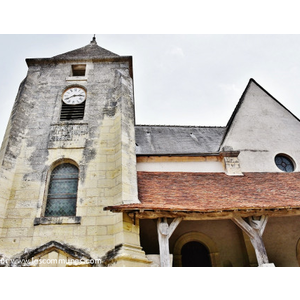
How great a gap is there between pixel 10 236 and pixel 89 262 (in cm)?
212

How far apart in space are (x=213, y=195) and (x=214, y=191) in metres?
0.32

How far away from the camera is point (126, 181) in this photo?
695 centimetres

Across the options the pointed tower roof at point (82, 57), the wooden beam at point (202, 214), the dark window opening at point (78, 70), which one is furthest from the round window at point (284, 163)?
the dark window opening at point (78, 70)

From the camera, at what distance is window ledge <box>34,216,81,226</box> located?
6437 millimetres

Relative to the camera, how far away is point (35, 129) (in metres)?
8.26

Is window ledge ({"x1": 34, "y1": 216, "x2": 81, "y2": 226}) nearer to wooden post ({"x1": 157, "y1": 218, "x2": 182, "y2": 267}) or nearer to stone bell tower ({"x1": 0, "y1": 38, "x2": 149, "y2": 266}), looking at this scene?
stone bell tower ({"x1": 0, "y1": 38, "x2": 149, "y2": 266})

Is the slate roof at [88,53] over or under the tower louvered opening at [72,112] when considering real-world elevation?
over

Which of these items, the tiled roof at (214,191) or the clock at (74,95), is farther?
the clock at (74,95)

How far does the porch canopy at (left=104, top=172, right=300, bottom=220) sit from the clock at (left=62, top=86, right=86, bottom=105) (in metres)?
3.54

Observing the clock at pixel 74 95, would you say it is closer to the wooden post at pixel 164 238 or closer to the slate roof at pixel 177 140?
the slate roof at pixel 177 140

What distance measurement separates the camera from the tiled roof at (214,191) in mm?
6109

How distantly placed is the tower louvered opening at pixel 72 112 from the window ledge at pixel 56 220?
3.59 metres

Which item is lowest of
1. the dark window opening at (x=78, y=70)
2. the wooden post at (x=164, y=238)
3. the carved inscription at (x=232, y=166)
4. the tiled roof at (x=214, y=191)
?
the wooden post at (x=164, y=238)

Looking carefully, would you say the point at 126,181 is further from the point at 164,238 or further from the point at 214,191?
the point at 214,191
